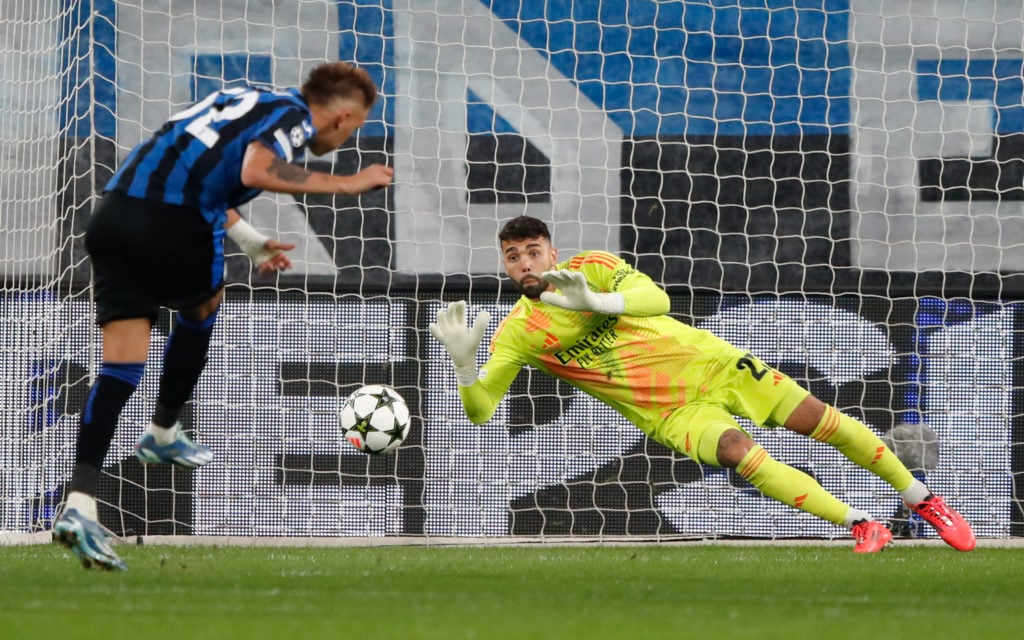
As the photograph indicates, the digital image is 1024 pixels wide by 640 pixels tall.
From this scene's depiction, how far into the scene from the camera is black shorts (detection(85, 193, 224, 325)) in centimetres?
457

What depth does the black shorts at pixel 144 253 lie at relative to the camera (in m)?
4.57

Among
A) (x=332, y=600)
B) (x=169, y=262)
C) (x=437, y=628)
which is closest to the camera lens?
(x=437, y=628)

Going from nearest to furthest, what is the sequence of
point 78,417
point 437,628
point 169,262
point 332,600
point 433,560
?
point 437,628 → point 332,600 → point 169,262 → point 433,560 → point 78,417

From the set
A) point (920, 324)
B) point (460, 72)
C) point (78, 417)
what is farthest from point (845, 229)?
point (78, 417)

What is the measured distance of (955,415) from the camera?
7.61 m

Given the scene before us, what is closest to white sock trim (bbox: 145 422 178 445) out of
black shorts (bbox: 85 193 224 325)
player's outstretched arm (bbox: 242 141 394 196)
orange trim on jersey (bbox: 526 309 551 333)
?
black shorts (bbox: 85 193 224 325)

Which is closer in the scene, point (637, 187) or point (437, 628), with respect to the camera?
point (437, 628)

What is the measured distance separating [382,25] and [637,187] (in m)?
1.71

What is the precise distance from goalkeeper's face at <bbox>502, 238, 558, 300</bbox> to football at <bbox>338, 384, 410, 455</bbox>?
32.0 inches

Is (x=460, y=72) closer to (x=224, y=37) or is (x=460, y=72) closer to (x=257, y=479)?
(x=224, y=37)

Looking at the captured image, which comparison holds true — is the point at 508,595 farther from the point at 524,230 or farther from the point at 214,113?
the point at 524,230

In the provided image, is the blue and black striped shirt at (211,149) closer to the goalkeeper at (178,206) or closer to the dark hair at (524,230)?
the goalkeeper at (178,206)

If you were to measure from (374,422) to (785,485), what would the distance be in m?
1.76

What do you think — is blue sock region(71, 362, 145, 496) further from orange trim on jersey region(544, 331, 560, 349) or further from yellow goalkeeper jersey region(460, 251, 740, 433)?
orange trim on jersey region(544, 331, 560, 349)
